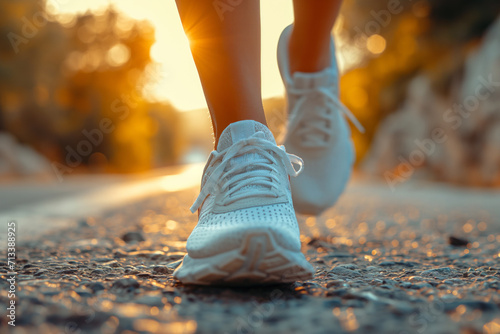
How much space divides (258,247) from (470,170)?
7.23 m

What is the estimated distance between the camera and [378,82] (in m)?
11.2

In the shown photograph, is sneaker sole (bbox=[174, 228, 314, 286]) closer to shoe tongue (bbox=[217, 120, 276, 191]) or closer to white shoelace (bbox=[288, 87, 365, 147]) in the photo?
shoe tongue (bbox=[217, 120, 276, 191])

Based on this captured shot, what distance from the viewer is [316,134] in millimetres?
1745

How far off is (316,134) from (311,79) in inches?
8.0

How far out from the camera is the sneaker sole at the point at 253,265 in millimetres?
889

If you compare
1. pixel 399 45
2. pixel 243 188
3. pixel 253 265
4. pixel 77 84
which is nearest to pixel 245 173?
pixel 243 188

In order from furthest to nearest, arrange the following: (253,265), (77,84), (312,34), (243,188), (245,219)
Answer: (77,84) → (312,34) → (243,188) → (245,219) → (253,265)

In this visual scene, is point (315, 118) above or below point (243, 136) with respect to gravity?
above

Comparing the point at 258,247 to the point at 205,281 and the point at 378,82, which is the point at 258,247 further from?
the point at 378,82

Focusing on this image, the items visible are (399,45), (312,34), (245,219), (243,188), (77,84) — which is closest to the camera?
(245,219)

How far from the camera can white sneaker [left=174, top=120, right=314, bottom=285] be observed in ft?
2.94

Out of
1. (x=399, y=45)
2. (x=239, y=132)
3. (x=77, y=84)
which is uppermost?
(x=77, y=84)

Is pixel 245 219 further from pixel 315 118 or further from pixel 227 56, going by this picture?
pixel 315 118

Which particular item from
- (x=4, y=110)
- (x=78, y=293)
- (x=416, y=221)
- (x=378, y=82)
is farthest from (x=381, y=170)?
(x=78, y=293)
